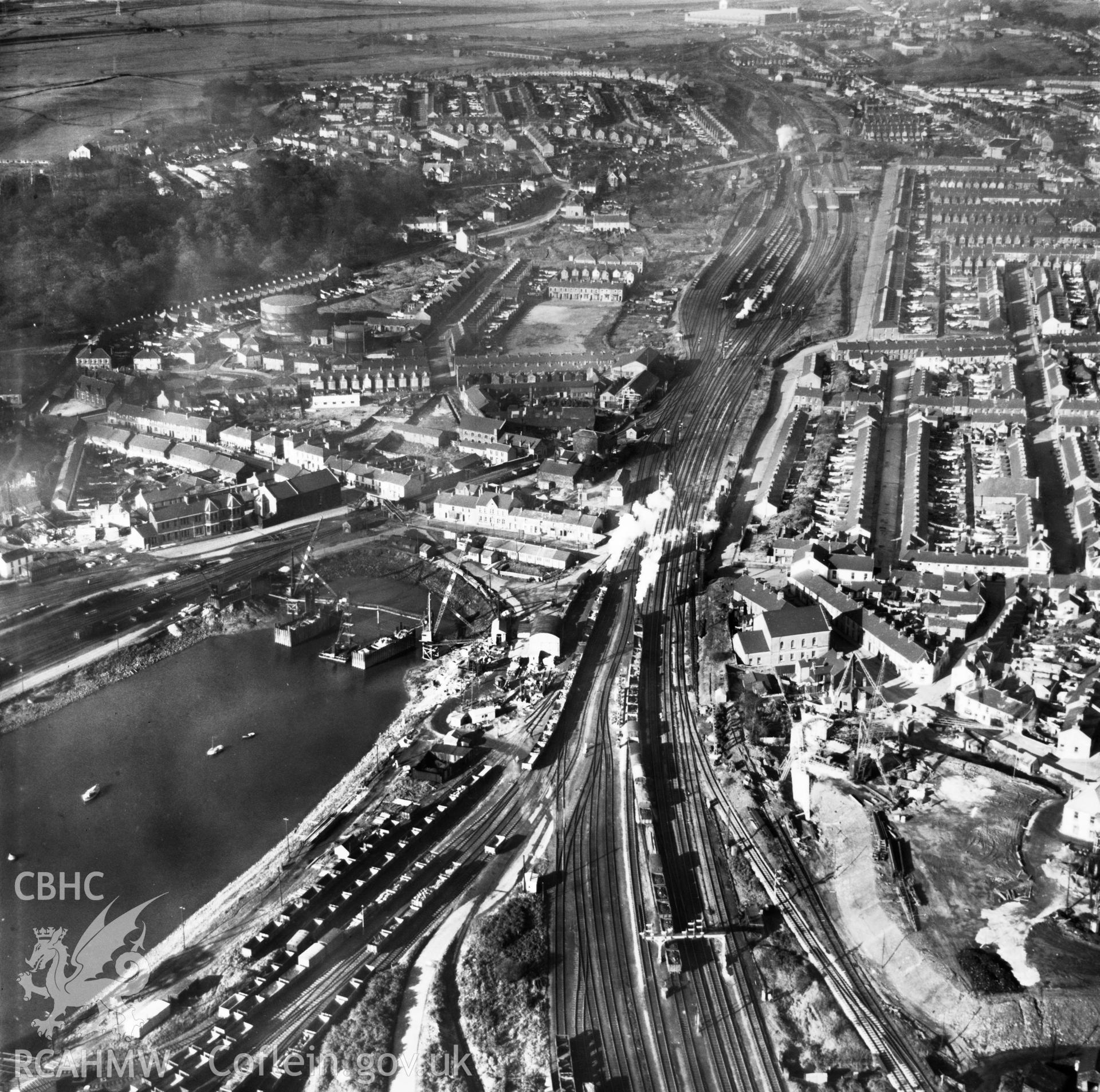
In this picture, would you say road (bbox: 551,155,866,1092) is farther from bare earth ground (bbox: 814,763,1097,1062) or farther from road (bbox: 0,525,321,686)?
road (bbox: 0,525,321,686)

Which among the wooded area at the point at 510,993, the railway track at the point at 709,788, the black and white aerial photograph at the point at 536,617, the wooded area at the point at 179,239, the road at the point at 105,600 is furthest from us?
the wooded area at the point at 179,239

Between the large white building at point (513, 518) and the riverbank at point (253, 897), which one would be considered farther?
the large white building at point (513, 518)

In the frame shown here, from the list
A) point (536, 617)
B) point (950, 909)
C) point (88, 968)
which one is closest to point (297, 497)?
point (536, 617)

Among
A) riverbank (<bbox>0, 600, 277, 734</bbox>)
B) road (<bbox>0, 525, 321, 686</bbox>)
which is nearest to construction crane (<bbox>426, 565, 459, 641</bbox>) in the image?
riverbank (<bbox>0, 600, 277, 734</bbox>)

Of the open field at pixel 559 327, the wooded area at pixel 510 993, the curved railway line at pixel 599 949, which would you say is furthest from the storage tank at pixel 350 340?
the wooded area at pixel 510 993

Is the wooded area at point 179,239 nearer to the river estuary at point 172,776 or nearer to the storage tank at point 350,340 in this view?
the storage tank at point 350,340

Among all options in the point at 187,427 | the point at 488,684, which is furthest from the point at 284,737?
the point at 187,427

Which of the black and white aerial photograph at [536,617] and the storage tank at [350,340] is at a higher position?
the storage tank at [350,340]
